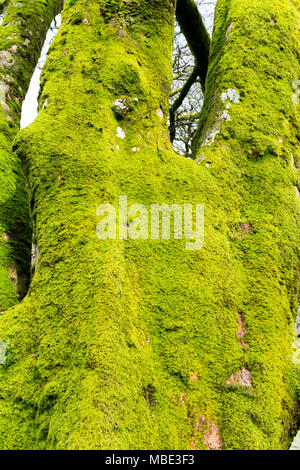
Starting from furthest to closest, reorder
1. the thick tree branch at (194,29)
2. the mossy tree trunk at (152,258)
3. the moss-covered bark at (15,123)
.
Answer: the thick tree branch at (194,29)
the moss-covered bark at (15,123)
the mossy tree trunk at (152,258)

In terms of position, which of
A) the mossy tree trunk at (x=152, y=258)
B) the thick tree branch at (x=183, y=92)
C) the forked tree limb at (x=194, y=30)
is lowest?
the mossy tree trunk at (x=152, y=258)

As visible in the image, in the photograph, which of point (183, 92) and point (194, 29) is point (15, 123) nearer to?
point (194, 29)

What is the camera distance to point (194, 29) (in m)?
4.95

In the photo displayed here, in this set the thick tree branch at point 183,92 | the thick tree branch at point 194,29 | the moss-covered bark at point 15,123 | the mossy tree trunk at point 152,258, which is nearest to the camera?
the mossy tree trunk at point 152,258

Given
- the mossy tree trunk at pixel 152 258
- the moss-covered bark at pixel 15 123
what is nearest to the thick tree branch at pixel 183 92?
the moss-covered bark at pixel 15 123

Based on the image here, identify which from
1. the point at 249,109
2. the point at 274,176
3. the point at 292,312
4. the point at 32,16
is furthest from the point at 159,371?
the point at 32,16

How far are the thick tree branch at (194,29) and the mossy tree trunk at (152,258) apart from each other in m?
1.99

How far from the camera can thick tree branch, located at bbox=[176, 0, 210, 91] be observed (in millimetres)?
4637

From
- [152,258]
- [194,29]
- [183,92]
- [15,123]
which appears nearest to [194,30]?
[194,29]

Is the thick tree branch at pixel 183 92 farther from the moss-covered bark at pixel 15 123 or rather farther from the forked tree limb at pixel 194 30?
the moss-covered bark at pixel 15 123

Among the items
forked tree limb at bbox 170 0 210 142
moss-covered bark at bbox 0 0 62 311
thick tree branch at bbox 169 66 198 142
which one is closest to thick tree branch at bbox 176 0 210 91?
forked tree limb at bbox 170 0 210 142

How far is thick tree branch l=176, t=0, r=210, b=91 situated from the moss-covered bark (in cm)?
161

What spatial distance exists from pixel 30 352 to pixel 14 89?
2.84 meters

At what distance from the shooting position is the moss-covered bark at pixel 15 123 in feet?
8.36
